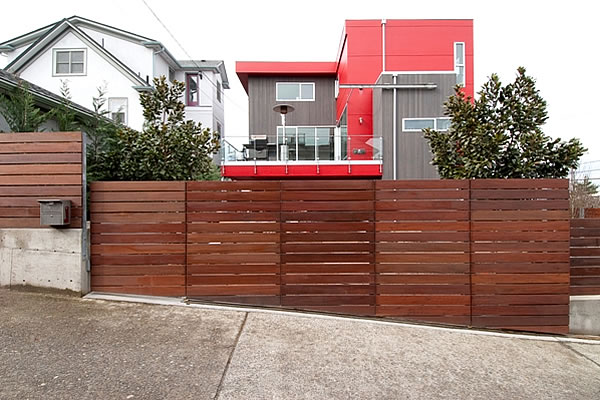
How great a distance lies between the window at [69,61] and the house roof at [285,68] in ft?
21.0

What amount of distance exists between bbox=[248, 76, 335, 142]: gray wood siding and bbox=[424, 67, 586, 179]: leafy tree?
14019 millimetres

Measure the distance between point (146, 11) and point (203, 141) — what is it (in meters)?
7.21

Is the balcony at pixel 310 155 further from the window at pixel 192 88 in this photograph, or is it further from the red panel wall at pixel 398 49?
the window at pixel 192 88

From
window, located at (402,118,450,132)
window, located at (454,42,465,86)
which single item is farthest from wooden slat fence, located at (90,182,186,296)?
window, located at (454,42,465,86)

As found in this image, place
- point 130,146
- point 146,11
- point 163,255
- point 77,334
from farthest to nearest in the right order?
point 146,11
point 130,146
point 163,255
point 77,334

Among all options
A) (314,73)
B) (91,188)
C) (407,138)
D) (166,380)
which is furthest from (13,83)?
(314,73)

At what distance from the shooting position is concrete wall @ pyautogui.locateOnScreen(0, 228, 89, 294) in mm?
4438

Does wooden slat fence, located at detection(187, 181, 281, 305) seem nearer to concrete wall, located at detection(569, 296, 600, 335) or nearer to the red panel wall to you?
concrete wall, located at detection(569, 296, 600, 335)

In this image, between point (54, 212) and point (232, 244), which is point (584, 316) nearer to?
point (232, 244)

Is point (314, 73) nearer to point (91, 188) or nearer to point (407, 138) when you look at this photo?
point (407, 138)

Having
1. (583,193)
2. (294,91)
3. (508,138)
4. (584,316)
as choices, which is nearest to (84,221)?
(508,138)

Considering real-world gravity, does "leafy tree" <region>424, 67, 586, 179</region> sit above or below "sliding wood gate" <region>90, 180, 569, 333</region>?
above

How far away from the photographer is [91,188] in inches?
180

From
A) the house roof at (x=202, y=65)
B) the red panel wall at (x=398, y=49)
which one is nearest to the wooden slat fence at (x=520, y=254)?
the red panel wall at (x=398, y=49)
